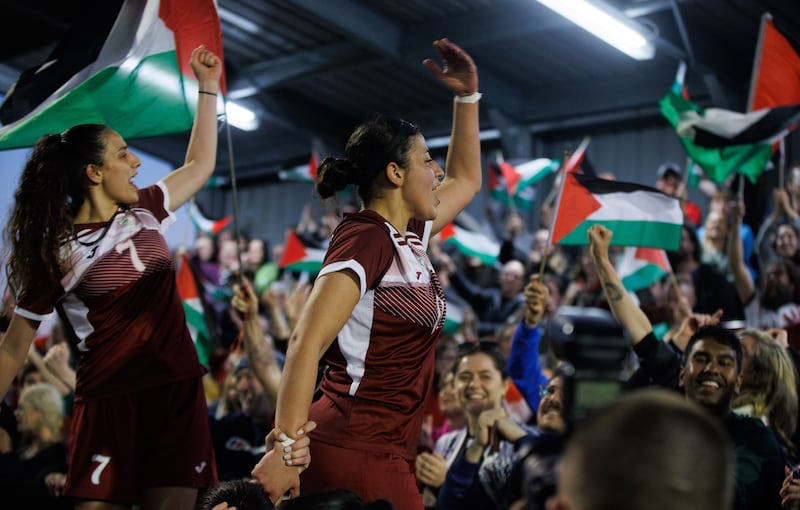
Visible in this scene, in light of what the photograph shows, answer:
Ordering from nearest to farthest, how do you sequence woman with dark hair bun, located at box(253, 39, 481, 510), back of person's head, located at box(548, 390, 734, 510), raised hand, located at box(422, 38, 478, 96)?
back of person's head, located at box(548, 390, 734, 510), woman with dark hair bun, located at box(253, 39, 481, 510), raised hand, located at box(422, 38, 478, 96)

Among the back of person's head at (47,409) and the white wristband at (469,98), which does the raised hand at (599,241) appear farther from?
the back of person's head at (47,409)

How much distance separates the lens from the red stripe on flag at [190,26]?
4.52m

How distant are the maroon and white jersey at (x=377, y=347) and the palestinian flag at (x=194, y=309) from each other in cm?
411

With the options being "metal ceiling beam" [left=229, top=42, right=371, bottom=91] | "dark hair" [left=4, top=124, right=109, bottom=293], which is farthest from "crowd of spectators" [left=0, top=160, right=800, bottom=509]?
"metal ceiling beam" [left=229, top=42, right=371, bottom=91]

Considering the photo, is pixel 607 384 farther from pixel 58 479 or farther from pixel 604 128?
pixel 604 128

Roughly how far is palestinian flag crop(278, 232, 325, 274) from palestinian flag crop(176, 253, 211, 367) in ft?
4.66

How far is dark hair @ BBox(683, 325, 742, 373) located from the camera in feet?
12.7

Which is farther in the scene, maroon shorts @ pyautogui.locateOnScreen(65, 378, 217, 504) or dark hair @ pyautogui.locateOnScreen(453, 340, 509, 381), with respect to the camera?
A: dark hair @ pyautogui.locateOnScreen(453, 340, 509, 381)

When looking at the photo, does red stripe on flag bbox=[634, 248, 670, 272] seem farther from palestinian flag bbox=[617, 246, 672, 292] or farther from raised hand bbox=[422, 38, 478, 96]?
raised hand bbox=[422, 38, 478, 96]

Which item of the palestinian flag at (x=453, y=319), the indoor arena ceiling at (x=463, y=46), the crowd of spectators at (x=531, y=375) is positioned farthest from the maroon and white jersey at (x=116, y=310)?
the indoor arena ceiling at (x=463, y=46)

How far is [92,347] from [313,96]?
494 inches

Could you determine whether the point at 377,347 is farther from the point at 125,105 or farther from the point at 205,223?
the point at 205,223

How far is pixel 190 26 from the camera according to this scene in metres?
4.59

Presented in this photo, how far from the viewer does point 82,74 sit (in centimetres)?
437
